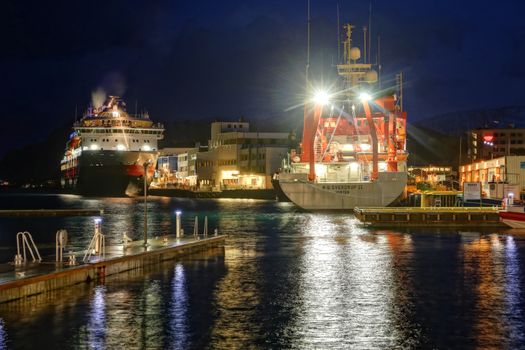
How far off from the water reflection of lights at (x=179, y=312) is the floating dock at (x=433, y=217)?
27.0 meters

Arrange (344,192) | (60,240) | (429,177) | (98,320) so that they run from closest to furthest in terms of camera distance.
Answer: (98,320) → (60,240) → (344,192) → (429,177)

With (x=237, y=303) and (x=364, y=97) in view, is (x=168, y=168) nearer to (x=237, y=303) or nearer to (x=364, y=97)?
(x=364, y=97)

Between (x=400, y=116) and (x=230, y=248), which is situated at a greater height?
(x=400, y=116)

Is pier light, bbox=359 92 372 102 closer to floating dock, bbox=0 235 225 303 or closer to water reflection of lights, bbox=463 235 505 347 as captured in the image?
water reflection of lights, bbox=463 235 505 347

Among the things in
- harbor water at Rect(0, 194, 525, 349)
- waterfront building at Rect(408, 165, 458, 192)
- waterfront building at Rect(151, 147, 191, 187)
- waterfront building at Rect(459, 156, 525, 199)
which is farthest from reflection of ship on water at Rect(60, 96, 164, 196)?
harbor water at Rect(0, 194, 525, 349)

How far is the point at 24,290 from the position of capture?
70.6 ft

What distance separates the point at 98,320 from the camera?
19.2m

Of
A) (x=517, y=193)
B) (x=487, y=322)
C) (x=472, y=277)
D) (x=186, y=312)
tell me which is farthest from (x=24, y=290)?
(x=517, y=193)

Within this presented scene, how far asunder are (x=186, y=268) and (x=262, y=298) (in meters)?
7.51

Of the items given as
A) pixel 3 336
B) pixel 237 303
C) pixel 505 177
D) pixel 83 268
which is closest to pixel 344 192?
pixel 505 177

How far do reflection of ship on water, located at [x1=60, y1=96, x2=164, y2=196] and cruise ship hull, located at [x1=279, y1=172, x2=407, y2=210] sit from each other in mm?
57629

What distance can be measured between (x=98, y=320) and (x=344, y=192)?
5694 centimetres

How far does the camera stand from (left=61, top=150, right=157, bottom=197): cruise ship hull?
12988 cm

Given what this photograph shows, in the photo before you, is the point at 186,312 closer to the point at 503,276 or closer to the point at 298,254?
the point at 503,276
